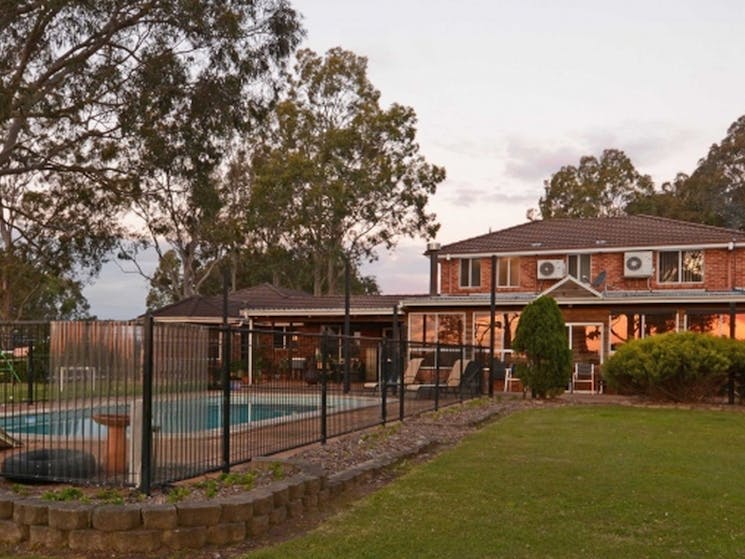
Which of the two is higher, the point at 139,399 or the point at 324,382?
the point at 139,399

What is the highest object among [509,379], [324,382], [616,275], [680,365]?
[616,275]

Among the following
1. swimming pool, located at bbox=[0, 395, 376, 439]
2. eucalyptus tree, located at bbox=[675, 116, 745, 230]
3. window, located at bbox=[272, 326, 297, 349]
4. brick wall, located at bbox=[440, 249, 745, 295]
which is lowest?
swimming pool, located at bbox=[0, 395, 376, 439]

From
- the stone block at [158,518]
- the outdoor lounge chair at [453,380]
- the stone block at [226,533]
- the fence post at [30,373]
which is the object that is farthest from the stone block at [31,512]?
the outdoor lounge chair at [453,380]

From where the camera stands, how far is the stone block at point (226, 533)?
20.7ft

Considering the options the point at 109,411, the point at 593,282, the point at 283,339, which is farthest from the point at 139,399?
the point at 593,282

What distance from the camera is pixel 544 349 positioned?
20.6 m

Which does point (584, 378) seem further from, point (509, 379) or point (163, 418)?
point (163, 418)

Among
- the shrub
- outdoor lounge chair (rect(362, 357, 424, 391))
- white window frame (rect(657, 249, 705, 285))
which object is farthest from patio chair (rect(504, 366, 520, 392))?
white window frame (rect(657, 249, 705, 285))

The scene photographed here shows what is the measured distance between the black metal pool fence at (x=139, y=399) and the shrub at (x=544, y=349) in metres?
12.0

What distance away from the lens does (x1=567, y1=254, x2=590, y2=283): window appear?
29.6m

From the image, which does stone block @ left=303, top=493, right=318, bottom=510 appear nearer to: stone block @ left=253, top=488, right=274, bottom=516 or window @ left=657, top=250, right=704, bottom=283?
stone block @ left=253, top=488, right=274, bottom=516

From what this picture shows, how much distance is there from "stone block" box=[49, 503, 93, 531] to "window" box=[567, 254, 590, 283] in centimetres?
2517

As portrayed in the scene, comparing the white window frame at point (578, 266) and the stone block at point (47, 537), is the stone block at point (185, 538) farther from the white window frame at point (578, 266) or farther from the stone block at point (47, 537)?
the white window frame at point (578, 266)

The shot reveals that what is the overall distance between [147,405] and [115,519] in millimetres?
1031
